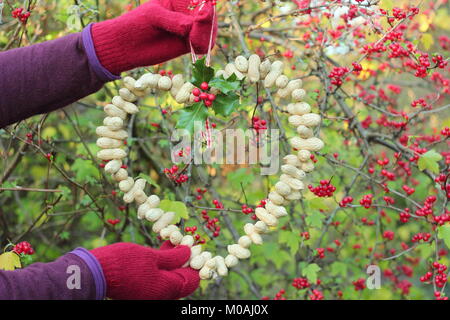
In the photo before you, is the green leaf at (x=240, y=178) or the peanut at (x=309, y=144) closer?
the peanut at (x=309, y=144)

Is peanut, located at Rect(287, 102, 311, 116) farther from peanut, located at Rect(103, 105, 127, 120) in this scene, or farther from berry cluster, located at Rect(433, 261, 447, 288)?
berry cluster, located at Rect(433, 261, 447, 288)

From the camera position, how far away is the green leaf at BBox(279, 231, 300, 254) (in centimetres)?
255

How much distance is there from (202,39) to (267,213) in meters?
0.62

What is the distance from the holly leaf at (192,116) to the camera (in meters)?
1.54

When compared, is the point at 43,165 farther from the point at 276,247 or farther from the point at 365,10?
the point at 365,10

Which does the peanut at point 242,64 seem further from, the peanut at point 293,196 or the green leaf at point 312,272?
the green leaf at point 312,272

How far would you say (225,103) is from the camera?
1.59 meters

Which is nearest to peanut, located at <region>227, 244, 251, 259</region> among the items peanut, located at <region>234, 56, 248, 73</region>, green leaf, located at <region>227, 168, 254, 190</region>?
peanut, located at <region>234, 56, 248, 73</region>

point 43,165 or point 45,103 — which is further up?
point 45,103

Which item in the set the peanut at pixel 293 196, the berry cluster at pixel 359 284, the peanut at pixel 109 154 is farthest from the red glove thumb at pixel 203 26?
the berry cluster at pixel 359 284

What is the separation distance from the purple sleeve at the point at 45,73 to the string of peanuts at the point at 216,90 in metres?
0.13

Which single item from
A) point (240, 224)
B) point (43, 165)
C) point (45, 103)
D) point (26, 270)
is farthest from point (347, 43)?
point (43, 165)

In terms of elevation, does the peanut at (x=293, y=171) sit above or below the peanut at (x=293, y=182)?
above
